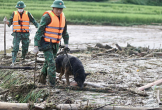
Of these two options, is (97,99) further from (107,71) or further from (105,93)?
(107,71)

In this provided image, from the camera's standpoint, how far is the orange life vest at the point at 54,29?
6193 millimetres

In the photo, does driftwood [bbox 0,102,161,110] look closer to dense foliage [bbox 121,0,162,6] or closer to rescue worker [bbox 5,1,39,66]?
rescue worker [bbox 5,1,39,66]

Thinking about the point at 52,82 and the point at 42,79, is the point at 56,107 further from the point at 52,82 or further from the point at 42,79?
the point at 42,79

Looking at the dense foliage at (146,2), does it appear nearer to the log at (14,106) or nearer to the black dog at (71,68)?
the black dog at (71,68)

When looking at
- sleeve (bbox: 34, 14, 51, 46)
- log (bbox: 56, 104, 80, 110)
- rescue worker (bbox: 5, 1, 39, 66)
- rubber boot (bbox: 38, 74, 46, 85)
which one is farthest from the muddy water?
log (bbox: 56, 104, 80, 110)

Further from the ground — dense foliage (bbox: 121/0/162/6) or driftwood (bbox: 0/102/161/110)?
dense foliage (bbox: 121/0/162/6)

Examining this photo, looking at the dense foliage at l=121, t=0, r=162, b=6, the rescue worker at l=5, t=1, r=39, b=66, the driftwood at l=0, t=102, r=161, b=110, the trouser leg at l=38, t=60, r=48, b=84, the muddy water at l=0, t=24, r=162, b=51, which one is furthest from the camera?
the dense foliage at l=121, t=0, r=162, b=6

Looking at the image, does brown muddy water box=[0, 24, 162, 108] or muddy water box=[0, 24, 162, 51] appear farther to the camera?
muddy water box=[0, 24, 162, 51]

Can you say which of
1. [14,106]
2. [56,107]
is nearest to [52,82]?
[56,107]

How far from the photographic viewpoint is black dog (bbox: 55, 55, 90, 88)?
6391 millimetres

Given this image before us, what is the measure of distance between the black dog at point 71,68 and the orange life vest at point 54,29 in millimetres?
582

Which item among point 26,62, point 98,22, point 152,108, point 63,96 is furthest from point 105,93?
point 98,22

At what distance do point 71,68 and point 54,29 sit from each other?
Answer: 1022 mm

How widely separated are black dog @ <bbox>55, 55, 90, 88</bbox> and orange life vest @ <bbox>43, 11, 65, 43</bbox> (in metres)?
0.58
